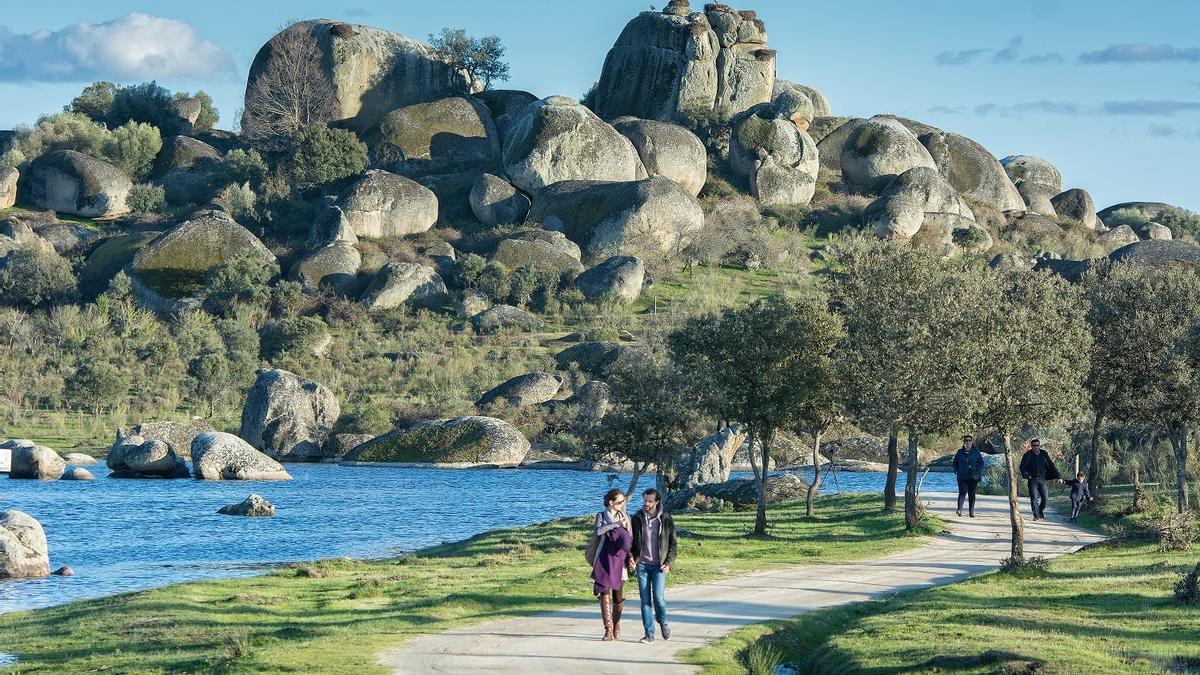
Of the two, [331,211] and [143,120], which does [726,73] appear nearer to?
[331,211]

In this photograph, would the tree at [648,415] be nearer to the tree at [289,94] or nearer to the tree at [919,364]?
the tree at [919,364]

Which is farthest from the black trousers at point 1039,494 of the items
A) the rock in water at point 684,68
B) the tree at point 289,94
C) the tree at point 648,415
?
the tree at point 289,94

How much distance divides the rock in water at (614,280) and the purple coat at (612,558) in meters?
79.6

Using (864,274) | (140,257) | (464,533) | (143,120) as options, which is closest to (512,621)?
(864,274)

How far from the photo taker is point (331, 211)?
11169cm

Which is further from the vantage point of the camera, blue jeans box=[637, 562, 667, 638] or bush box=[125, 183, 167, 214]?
bush box=[125, 183, 167, 214]

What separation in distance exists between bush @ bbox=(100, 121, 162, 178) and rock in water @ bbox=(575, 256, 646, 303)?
1818 inches

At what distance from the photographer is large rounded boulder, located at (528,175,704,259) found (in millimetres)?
111688

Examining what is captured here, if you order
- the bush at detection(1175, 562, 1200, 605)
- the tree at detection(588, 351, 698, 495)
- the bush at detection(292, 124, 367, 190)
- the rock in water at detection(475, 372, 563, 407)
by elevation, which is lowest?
the bush at detection(1175, 562, 1200, 605)

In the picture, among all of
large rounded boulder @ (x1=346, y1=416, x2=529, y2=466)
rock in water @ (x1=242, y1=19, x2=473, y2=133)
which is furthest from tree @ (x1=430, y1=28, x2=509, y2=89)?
large rounded boulder @ (x1=346, y1=416, x2=529, y2=466)

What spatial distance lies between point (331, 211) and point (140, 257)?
47.9ft

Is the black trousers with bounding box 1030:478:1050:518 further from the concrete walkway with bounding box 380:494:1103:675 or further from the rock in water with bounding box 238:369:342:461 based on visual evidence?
the rock in water with bounding box 238:369:342:461

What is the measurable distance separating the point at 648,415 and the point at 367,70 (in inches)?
3805

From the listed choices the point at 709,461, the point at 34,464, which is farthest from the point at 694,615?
the point at 34,464
